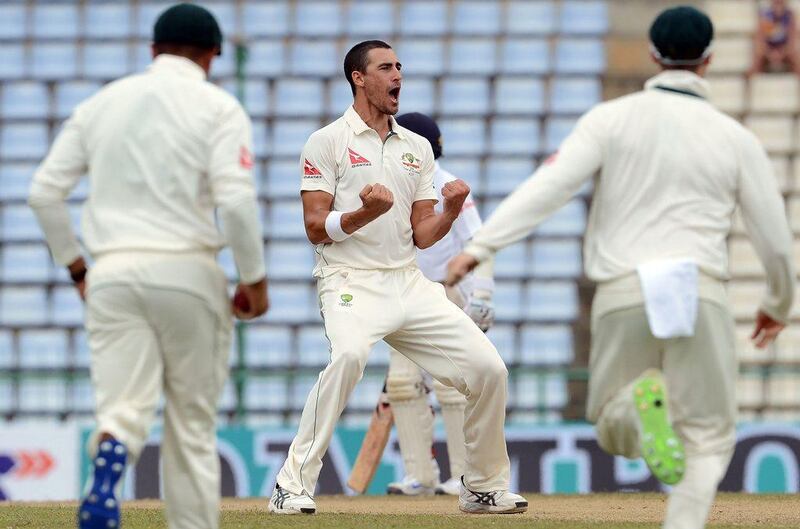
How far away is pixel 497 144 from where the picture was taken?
17625 millimetres

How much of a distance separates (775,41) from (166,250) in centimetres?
1424

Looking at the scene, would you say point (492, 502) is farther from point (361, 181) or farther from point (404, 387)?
point (404, 387)

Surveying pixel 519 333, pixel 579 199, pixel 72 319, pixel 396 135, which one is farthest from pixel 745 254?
pixel 396 135

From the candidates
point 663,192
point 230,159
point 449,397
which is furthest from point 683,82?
point 449,397

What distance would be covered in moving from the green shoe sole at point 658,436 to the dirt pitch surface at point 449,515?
6.02 ft

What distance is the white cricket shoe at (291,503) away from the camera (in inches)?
301

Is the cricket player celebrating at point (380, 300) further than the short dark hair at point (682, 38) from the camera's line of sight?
Yes

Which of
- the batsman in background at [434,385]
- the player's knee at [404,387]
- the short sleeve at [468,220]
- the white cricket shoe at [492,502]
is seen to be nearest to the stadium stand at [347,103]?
the batsman in background at [434,385]

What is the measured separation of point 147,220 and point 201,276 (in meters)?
0.26

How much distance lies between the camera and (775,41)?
60.3ft

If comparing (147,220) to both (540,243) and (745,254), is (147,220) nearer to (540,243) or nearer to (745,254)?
(540,243)

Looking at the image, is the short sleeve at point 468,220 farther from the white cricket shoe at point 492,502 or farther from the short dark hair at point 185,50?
the short dark hair at point 185,50

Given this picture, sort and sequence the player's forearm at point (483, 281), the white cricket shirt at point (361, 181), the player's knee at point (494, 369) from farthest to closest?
the player's forearm at point (483, 281)
the white cricket shirt at point (361, 181)
the player's knee at point (494, 369)

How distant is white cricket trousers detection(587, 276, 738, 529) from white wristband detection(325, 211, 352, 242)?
2.35m
